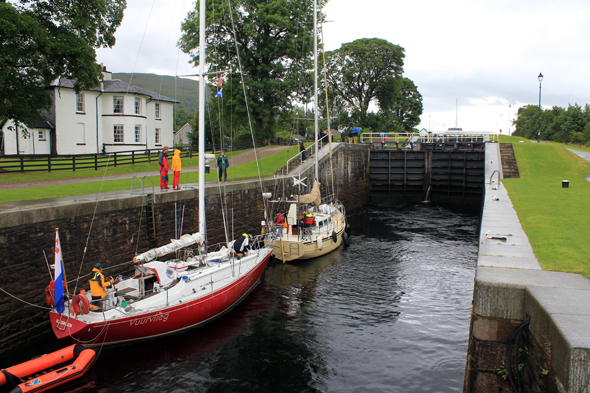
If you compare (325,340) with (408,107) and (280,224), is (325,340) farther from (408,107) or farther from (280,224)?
(408,107)

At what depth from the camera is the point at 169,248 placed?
11.5m

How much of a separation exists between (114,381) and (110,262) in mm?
4526

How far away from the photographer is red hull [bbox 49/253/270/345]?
928 cm

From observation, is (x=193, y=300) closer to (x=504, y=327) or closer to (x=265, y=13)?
(x=504, y=327)

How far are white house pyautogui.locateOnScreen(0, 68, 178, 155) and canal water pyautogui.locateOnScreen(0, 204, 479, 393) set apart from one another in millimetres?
22670

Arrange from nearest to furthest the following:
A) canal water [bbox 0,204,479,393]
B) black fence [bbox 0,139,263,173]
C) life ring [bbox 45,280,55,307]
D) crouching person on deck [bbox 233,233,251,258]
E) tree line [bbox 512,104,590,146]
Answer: canal water [bbox 0,204,479,393]
life ring [bbox 45,280,55,307]
crouching person on deck [bbox 233,233,251,258]
black fence [bbox 0,139,263,173]
tree line [bbox 512,104,590,146]

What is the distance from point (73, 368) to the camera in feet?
28.2

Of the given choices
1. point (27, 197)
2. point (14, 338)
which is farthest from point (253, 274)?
point (27, 197)

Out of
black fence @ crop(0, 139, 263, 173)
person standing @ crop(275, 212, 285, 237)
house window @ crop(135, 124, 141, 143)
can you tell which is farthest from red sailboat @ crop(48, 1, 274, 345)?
house window @ crop(135, 124, 141, 143)

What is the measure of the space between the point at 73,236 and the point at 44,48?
7.59 m

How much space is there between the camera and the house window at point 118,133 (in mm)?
36094

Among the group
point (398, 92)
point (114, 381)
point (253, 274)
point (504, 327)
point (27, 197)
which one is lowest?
point (114, 381)

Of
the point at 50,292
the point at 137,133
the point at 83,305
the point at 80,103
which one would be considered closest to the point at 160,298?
the point at 83,305

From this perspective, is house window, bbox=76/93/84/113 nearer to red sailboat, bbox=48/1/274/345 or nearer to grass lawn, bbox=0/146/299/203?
grass lawn, bbox=0/146/299/203
